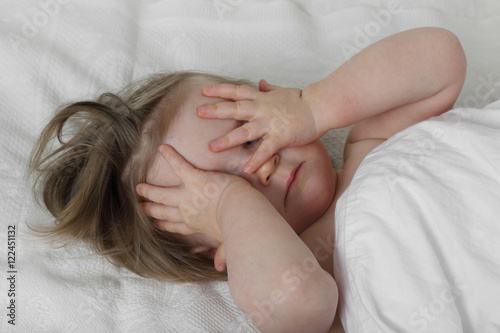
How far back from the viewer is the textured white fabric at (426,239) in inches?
29.2

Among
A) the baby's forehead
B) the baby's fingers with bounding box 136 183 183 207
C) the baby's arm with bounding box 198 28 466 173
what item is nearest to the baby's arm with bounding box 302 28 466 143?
the baby's arm with bounding box 198 28 466 173

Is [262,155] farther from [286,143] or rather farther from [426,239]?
[426,239]

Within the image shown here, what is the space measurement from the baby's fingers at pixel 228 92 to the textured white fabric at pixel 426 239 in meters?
0.31

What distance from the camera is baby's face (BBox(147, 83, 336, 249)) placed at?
967mm

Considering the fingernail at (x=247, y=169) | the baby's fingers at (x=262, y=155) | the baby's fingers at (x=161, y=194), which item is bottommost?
the baby's fingers at (x=161, y=194)

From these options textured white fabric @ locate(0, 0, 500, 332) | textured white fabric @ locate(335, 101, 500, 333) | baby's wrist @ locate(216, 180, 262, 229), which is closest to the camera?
textured white fabric @ locate(335, 101, 500, 333)

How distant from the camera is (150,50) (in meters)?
1.42

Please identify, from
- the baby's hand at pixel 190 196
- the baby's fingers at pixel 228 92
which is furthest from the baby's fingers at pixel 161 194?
the baby's fingers at pixel 228 92

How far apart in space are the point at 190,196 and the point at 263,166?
0.52 feet

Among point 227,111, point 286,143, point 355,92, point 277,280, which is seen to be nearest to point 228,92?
point 227,111

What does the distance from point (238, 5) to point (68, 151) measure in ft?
2.43

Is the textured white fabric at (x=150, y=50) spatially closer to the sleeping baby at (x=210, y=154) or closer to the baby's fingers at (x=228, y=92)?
the sleeping baby at (x=210, y=154)

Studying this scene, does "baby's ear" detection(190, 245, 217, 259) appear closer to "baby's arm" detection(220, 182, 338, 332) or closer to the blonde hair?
the blonde hair

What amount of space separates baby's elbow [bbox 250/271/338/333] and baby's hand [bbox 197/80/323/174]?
0.28 meters
